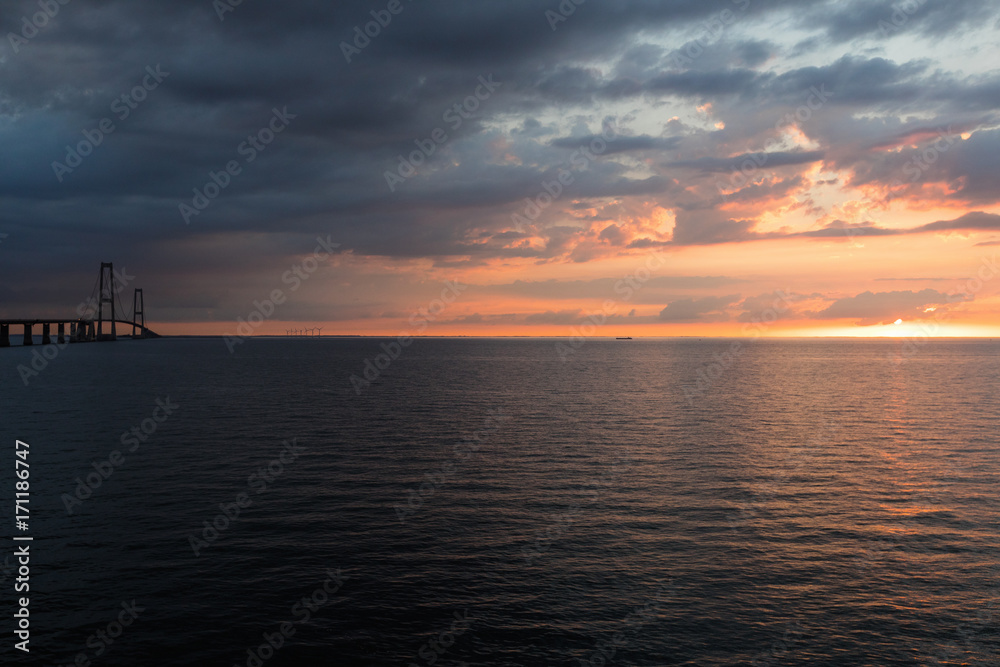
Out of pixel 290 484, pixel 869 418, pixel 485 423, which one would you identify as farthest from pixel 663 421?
pixel 290 484

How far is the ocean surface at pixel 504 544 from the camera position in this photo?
21.5m

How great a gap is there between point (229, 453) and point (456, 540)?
2780 cm

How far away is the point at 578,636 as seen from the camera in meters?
21.8

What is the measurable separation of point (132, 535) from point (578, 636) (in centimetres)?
2286


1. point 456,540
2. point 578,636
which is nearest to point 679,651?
point 578,636

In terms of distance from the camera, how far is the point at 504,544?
30344 mm

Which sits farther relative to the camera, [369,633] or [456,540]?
[456,540]

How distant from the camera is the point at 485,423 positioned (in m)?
67.8

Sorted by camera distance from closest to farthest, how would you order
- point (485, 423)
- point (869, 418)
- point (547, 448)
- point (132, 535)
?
point (132, 535) → point (547, 448) → point (485, 423) → point (869, 418)

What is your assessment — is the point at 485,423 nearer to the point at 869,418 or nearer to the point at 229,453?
the point at 229,453

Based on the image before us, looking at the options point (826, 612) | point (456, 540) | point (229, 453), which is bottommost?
point (826, 612)

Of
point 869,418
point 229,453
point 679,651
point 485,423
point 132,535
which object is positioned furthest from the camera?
point 869,418

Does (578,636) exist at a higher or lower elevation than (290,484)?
lower

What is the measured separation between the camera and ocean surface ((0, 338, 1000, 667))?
21.5 meters
